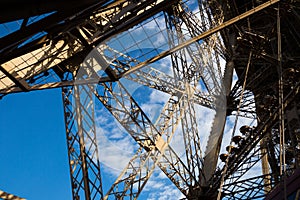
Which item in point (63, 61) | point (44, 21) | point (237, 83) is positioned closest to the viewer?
point (44, 21)

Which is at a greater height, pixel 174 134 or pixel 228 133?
pixel 228 133

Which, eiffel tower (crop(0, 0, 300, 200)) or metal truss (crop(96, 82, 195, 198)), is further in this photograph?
metal truss (crop(96, 82, 195, 198))

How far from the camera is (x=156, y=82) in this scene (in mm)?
20609

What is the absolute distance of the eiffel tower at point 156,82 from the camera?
11.4 meters

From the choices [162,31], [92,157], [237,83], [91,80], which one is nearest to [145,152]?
[92,157]

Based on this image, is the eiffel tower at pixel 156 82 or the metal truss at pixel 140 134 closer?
the eiffel tower at pixel 156 82

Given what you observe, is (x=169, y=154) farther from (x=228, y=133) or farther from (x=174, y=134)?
(x=228, y=133)

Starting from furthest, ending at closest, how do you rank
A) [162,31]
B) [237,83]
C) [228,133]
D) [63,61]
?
[228,133], [237,83], [162,31], [63,61]

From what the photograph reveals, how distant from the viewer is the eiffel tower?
11.4m

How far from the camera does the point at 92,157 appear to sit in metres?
13.8

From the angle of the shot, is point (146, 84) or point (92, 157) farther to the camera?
point (146, 84)

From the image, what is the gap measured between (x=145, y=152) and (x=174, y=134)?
6.31 ft

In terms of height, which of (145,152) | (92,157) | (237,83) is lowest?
(92,157)

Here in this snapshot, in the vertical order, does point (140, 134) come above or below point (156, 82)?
below
